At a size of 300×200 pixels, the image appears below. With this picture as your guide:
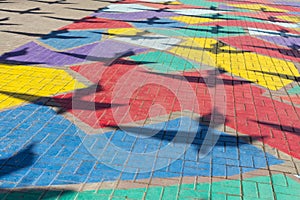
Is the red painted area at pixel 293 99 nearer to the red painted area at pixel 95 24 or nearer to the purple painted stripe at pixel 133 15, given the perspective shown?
the red painted area at pixel 95 24

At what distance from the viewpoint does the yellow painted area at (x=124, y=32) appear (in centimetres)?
969

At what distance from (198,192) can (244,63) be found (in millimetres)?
4922

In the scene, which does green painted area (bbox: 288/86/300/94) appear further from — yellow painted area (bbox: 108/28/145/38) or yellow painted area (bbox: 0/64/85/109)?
yellow painted area (bbox: 108/28/145/38)

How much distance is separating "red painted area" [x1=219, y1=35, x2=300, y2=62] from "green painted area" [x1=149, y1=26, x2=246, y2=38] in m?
0.47

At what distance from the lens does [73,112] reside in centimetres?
529

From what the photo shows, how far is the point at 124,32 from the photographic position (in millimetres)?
9961

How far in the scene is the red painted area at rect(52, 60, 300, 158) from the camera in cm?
503

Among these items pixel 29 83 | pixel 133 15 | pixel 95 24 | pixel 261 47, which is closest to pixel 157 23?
pixel 133 15

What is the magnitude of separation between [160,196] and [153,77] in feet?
11.3

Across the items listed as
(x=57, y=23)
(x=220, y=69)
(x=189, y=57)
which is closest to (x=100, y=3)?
(x=57, y=23)

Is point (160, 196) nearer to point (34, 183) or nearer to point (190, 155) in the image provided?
point (190, 155)

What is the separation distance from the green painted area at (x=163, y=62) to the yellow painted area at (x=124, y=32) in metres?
1.85

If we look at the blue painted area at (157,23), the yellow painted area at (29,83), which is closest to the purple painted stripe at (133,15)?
the blue painted area at (157,23)

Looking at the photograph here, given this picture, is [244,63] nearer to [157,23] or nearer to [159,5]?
[157,23]
